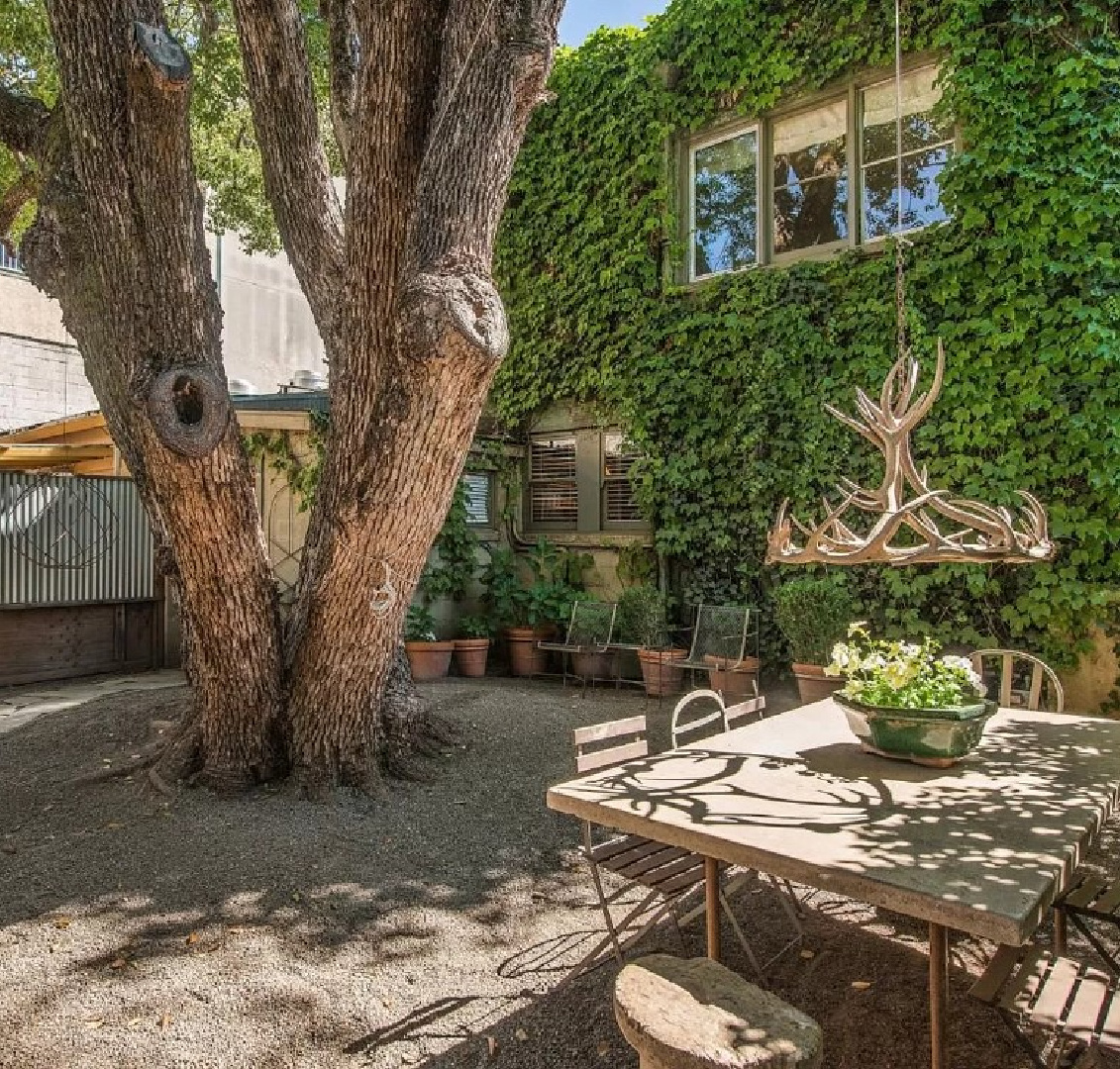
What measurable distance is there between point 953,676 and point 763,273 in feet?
19.1

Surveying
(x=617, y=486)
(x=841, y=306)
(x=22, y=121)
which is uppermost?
(x=22, y=121)

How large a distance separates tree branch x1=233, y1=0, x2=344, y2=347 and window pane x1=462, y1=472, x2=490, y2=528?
4.39 metres

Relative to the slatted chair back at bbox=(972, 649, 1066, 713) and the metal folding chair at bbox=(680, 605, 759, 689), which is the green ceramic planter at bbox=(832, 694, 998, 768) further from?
the metal folding chair at bbox=(680, 605, 759, 689)

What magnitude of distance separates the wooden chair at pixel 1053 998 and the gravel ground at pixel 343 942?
381 mm

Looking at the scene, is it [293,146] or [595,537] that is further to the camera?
[595,537]

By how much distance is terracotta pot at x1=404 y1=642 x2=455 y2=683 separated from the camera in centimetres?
845

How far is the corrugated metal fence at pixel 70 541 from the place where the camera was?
317 inches

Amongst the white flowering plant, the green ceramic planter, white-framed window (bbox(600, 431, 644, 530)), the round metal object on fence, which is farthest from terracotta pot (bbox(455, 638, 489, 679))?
the green ceramic planter

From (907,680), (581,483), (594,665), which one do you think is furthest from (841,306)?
(907,680)

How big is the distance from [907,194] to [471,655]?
6235 mm

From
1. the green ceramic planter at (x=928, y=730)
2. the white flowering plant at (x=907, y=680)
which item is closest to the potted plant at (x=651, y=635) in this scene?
the white flowering plant at (x=907, y=680)

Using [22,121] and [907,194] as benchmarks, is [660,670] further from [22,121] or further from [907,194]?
[22,121]

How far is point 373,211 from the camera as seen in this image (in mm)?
4023

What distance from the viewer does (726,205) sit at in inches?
340
